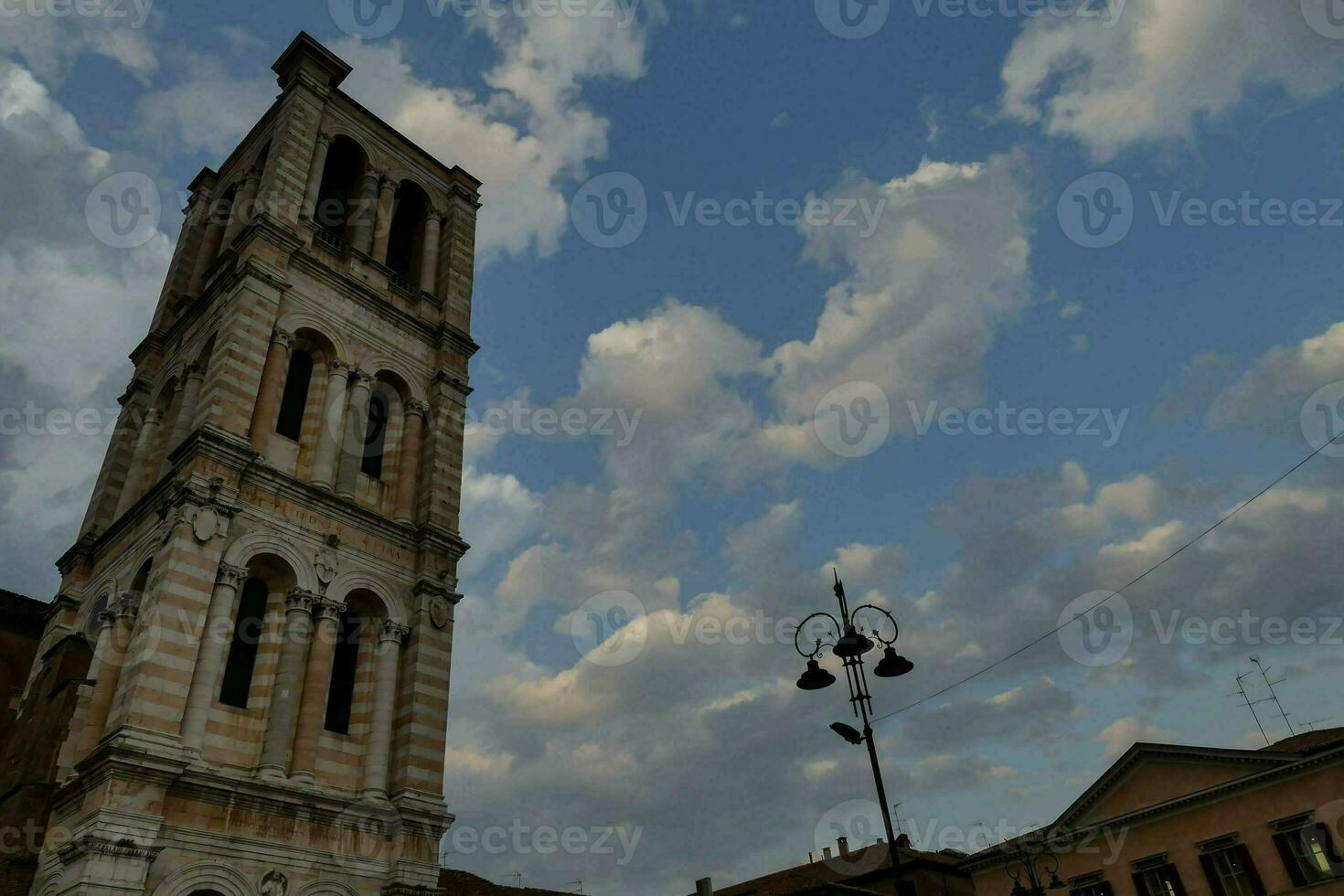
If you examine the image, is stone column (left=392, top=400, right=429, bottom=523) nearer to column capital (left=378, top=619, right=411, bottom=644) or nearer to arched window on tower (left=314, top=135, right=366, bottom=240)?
column capital (left=378, top=619, right=411, bottom=644)

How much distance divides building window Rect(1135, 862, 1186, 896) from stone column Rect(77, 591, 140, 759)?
3348 cm

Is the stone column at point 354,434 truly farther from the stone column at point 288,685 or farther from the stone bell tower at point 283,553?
the stone column at point 288,685

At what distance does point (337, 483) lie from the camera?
21.0m

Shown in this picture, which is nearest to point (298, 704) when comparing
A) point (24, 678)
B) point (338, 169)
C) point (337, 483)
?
point (337, 483)

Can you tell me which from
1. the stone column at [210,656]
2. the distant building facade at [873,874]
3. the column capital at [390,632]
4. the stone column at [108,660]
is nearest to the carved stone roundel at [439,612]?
the column capital at [390,632]

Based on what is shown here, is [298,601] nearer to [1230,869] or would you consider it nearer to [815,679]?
[815,679]

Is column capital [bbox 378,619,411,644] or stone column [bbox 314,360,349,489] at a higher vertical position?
stone column [bbox 314,360,349,489]

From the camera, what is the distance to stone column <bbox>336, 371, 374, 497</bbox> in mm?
21125

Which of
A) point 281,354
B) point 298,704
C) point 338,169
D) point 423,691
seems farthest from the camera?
point 338,169

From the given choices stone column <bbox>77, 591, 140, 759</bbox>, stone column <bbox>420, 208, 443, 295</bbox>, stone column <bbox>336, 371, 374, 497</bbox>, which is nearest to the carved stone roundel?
stone column <bbox>336, 371, 374, 497</bbox>

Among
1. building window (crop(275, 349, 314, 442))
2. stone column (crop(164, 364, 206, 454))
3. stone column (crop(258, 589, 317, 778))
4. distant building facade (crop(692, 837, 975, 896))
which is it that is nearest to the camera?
stone column (crop(258, 589, 317, 778))

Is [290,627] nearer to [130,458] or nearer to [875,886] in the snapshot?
[130,458]

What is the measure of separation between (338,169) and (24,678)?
55.4 ft

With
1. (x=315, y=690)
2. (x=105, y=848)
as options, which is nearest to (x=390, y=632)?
(x=315, y=690)
